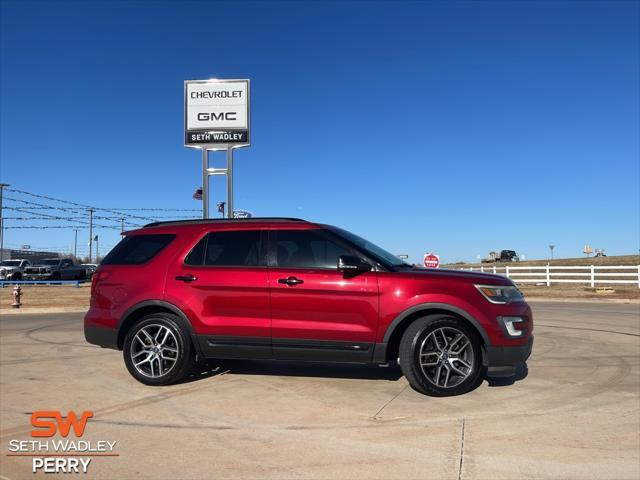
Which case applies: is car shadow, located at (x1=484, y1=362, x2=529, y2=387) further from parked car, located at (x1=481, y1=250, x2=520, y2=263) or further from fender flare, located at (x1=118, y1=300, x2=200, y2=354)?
parked car, located at (x1=481, y1=250, x2=520, y2=263)

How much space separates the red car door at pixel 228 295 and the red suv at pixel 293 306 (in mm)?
12

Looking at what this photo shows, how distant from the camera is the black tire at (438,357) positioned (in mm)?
5206

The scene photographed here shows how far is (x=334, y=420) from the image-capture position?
14.9 ft

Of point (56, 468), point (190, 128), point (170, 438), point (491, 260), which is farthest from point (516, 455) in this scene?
point (491, 260)

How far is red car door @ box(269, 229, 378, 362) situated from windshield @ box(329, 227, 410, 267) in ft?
0.57

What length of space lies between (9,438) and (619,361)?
7384mm

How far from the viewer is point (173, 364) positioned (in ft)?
18.9

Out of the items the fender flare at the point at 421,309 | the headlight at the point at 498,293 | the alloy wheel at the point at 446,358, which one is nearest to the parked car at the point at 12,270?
the fender flare at the point at 421,309

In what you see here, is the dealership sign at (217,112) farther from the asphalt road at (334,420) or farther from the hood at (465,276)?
the hood at (465,276)

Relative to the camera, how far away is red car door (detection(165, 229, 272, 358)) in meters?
5.55

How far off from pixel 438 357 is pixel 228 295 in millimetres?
2352

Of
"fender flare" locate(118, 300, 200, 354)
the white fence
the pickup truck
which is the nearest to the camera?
"fender flare" locate(118, 300, 200, 354)

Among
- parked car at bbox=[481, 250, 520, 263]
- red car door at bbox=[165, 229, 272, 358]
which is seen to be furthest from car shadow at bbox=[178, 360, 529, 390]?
parked car at bbox=[481, 250, 520, 263]

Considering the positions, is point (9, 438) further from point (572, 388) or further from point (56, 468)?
point (572, 388)
